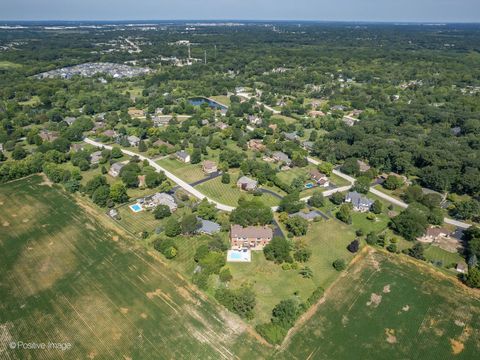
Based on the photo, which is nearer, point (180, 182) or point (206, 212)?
point (206, 212)

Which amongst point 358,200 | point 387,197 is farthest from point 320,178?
point 387,197

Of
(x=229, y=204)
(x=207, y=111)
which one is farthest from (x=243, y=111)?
(x=229, y=204)

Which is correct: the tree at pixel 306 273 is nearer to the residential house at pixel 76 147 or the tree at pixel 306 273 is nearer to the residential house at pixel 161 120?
the residential house at pixel 76 147

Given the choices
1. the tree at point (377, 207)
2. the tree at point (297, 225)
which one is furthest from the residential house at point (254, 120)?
the tree at point (297, 225)

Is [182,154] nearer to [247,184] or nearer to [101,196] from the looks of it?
[247,184]

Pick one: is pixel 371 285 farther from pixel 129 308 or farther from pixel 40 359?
pixel 40 359

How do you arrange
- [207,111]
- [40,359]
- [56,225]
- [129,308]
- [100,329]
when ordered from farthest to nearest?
1. [207,111]
2. [56,225]
3. [129,308]
4. [100,329]
5. [40,359]
